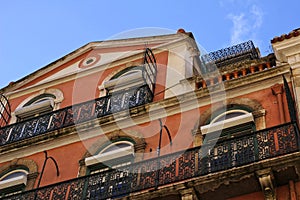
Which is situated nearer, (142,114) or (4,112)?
(142,114)

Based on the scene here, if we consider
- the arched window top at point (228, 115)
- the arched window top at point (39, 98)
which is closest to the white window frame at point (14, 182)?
the arched window top at point (39, 98)

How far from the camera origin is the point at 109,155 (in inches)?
647

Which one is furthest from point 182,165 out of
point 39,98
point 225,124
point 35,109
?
point 39,98

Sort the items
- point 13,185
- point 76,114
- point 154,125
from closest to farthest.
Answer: point 154,125 → point 13,185 → point 76,114

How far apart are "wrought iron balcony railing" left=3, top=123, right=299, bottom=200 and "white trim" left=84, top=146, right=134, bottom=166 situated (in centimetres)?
112

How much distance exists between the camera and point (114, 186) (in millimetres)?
14578

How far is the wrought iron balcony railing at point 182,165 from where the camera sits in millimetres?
13664

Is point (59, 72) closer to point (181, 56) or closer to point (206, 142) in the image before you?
point (181, 56)

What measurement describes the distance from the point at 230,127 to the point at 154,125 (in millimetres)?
2287

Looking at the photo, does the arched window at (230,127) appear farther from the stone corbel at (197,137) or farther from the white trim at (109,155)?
the white trim at (109,155)

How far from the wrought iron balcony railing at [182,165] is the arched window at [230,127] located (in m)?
0.81

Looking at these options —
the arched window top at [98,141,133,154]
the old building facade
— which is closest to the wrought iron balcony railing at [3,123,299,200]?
the old building facade

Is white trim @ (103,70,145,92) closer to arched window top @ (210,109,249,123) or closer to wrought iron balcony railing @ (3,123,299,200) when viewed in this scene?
arched window top @ (210,109,249,123)

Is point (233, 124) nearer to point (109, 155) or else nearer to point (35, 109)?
point (109, 155)
